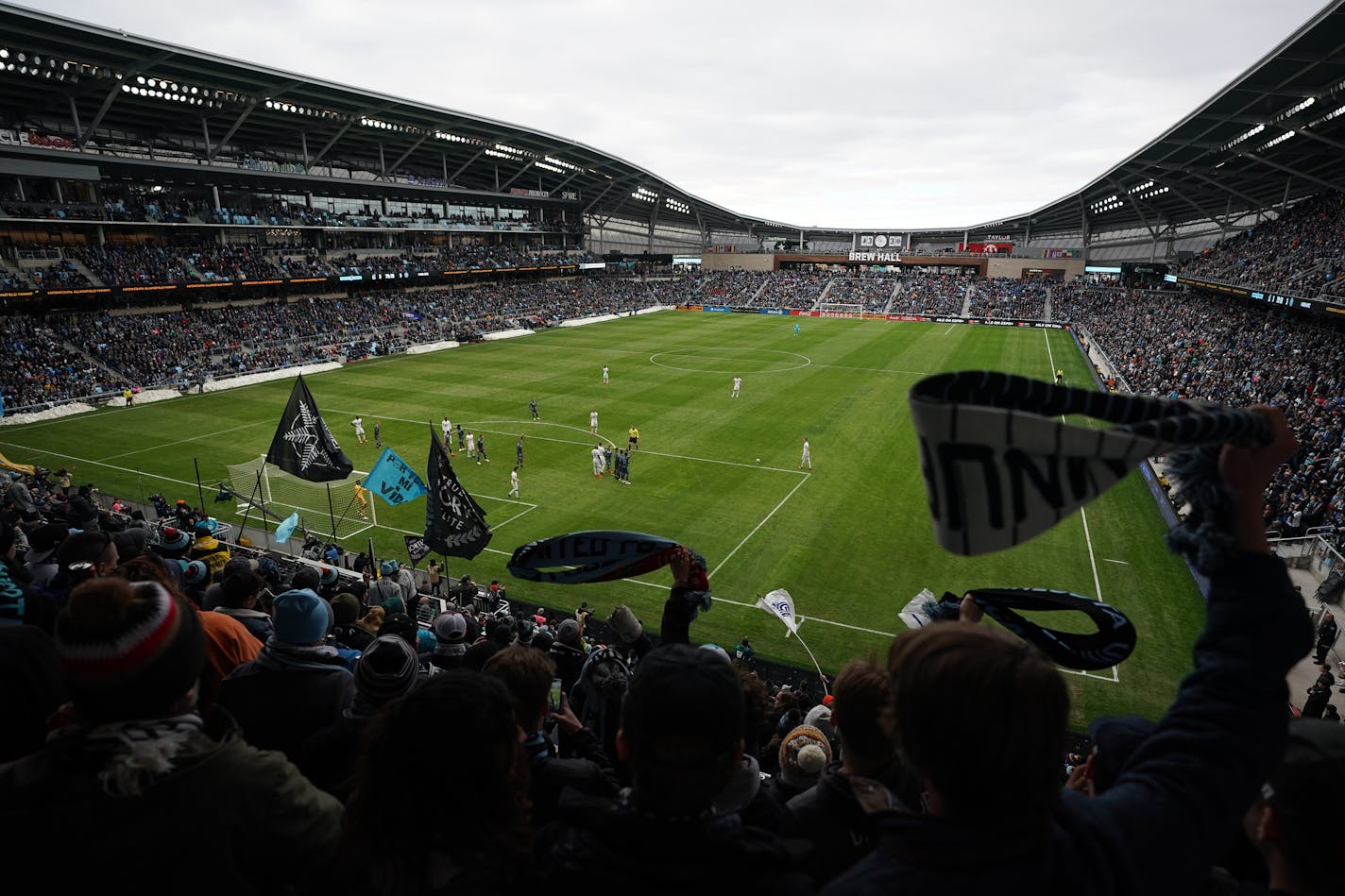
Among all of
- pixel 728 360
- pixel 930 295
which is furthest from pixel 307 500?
pixel 930 295

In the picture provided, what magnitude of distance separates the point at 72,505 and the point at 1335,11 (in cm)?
3930

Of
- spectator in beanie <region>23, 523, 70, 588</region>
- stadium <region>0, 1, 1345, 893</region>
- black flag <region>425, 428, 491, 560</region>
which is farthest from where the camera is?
black flag <region>425, 428, 491, 560</region>

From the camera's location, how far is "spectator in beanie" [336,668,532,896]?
2.25 meters

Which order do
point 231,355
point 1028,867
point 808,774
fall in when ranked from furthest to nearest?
point 231,355
point 808,774
point 1028,867

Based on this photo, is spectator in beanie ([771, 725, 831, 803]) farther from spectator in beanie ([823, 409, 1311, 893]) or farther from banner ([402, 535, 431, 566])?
banner ([402, 535, 431, 566])

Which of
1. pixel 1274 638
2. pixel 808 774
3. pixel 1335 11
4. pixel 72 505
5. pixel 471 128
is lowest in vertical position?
pixel 72 505

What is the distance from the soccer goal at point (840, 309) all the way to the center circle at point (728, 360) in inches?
1275

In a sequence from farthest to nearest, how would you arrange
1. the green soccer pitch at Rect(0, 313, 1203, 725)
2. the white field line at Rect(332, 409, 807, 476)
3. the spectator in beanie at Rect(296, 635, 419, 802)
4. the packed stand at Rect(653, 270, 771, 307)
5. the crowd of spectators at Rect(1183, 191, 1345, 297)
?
the packed stand at Rect(653, 270, 771, 307) < the crowd of spectators at Rect(1183, 191, 1345, 297) < the white field line at Rect(332, 409, 807, 476) < the green soccer pitch at Rect(0, 313, 1203, 725) < the spectator in beanie at Rect(296, 635, 419, 802)

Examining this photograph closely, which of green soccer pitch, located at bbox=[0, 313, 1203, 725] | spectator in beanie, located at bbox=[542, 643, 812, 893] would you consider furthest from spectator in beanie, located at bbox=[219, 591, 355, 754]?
green soccer pitch, located at bbox=[0, 313, 1203, 725]

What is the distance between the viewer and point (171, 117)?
2024 inches

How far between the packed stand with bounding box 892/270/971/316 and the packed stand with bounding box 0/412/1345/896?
287 feet

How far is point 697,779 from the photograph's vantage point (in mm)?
2182

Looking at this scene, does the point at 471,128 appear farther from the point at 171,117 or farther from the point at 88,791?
the point at 88,791

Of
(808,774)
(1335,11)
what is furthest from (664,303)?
(808,774)
